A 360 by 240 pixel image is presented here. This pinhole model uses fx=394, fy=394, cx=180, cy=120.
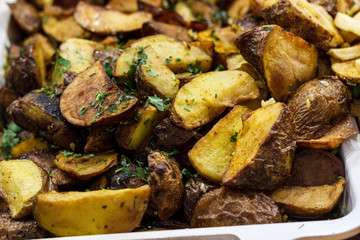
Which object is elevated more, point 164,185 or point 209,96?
point 209,96

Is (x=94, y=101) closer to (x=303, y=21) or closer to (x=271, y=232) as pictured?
(x=271, y=232)

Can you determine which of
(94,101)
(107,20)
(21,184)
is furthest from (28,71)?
(21,184)

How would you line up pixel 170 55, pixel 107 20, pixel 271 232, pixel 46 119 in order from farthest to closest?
pixel 107 20
pixel 170 55
pixel 46 119
pixel 271 232

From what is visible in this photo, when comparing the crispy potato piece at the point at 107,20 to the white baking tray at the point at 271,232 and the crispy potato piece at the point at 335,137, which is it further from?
the white baking tray at the point at 271,232

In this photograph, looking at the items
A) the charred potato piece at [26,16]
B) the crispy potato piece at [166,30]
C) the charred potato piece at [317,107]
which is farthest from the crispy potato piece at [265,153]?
the charred potato piece at [26,16]

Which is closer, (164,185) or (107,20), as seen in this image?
(164,185)

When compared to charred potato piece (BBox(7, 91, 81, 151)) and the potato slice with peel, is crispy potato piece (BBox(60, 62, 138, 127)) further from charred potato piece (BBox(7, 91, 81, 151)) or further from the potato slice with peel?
the potato slice with peel

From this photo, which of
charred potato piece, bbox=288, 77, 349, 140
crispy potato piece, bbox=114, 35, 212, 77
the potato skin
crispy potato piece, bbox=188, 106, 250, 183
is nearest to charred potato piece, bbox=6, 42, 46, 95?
crispy potato piece, bbox=114, 35, 212, 77
